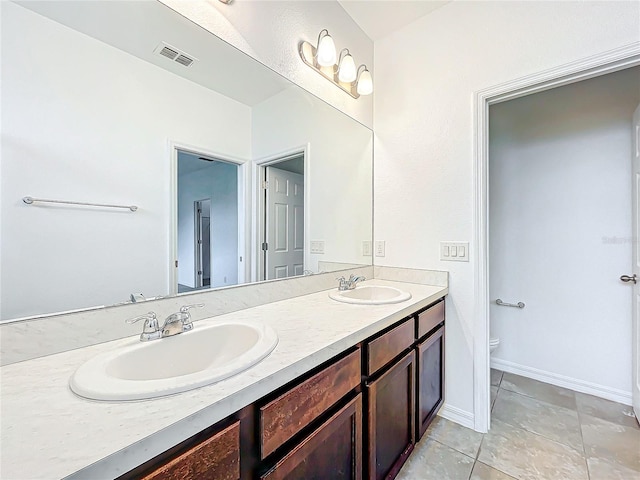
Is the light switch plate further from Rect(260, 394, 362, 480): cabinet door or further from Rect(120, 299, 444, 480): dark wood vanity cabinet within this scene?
Rect(260, 394, 362, 480): cabinet door

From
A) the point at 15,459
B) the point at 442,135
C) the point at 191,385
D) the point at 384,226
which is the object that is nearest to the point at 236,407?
the point at 191,385

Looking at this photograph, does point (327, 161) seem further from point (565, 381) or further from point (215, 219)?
point (565, 381)

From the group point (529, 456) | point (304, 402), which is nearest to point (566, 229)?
point (529, 456)

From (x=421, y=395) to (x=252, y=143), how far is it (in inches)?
59.6

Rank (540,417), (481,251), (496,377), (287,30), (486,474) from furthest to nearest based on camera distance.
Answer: (496,377) → (540,417) → (481,251) → (287,30) → (486,474)

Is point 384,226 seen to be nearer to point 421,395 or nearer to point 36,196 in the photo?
point 421,395

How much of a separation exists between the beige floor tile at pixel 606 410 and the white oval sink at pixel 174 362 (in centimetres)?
224

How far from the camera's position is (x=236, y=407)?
0.62 m

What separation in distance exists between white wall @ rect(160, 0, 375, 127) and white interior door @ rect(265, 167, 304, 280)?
20.8 inches

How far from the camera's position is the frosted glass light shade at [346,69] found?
1.74 m

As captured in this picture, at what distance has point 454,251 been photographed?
1.75 m

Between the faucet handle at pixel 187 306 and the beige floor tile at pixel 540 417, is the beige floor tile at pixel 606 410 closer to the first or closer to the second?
the beige floor tile at pixel 540 417

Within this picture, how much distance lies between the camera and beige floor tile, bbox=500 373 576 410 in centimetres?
196

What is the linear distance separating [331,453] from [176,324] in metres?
0.63
